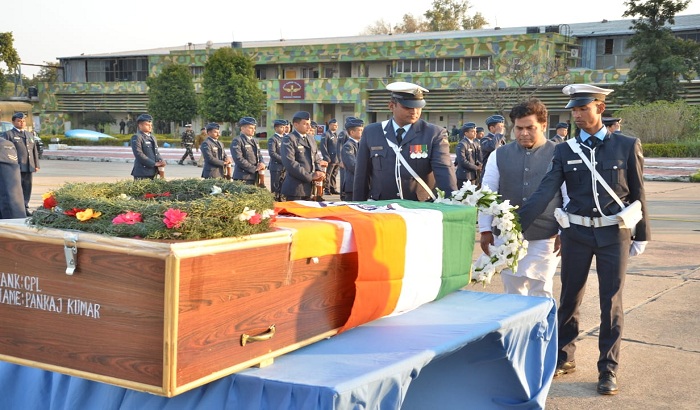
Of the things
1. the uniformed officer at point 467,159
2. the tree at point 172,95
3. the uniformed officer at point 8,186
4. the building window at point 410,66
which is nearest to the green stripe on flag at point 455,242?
the uniformed officer at point 8,186

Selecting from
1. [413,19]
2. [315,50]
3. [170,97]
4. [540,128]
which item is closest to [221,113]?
[170,97]

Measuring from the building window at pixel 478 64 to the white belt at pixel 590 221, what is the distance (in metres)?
43.8

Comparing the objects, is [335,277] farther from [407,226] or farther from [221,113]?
[221,113]

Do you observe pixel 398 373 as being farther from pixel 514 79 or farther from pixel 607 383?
pixel 514 79

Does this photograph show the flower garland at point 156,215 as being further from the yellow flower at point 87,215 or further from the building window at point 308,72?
the building window at point 308,72

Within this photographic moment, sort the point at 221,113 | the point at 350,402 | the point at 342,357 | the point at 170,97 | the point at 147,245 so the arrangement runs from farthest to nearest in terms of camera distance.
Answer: the point at 170,97, the point at 221,113, the point at 342,357, the point at 350,402, the point at 147,245

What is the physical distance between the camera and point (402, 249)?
3.46 metres

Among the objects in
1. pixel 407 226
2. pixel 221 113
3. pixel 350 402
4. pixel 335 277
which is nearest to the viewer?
pixel 350 402

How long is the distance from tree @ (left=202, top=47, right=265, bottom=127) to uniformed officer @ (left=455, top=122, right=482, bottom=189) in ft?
107

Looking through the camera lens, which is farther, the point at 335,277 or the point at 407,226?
the point at 407,226

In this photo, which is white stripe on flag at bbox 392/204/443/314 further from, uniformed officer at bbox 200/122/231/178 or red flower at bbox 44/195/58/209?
uniformed officer at bbox 200/122/231/178

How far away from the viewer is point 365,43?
51.8m

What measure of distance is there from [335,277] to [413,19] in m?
77.4

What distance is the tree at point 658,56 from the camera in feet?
120
